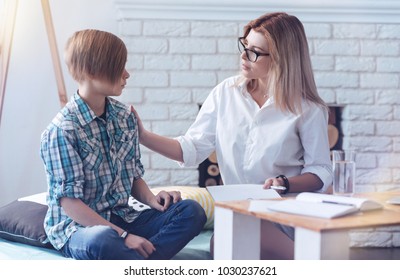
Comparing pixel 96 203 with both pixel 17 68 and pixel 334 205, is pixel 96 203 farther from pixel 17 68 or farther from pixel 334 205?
pixel 17 68

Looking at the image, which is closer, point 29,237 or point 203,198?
point 29,237

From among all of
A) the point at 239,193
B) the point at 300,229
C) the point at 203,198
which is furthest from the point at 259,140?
the point at 300,229

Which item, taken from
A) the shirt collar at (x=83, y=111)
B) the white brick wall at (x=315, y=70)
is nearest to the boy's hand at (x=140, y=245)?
the shirt collar at (x=83, y=111)

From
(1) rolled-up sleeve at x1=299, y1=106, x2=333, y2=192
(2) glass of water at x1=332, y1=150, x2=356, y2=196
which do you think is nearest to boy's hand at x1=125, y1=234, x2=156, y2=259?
(2) glass of water at x1=332, y1=150, x2=356, y2=196

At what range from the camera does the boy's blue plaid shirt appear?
136 cm

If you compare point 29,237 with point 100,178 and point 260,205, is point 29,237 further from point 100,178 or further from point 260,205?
point 260,205

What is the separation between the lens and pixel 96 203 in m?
1.43

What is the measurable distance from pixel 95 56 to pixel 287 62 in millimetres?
512

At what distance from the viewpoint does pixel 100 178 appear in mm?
1435

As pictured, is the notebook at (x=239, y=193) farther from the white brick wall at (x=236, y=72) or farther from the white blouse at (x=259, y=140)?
the white brick wall at (x=236, y=72)

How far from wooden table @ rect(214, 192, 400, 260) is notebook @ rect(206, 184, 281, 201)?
2.7 inches

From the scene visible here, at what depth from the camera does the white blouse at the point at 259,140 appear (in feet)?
5.49

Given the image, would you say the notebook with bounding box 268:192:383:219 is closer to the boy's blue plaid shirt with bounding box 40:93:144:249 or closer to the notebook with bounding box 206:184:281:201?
A: the notebook with bounding box 206:184:281:201
